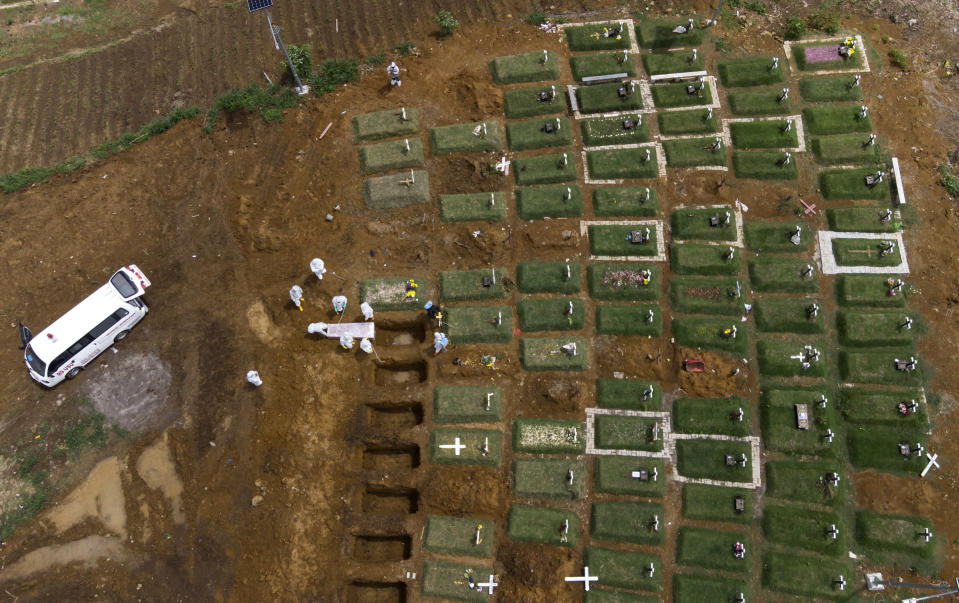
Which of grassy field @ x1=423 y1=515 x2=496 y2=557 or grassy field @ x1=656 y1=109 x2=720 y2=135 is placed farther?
grassy field @ x1=656 y1=109 x2=720 y2=135

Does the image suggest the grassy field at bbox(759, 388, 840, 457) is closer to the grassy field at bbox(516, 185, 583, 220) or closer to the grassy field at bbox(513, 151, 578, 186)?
the grassy field at bbox(516, 185, 583, 220)

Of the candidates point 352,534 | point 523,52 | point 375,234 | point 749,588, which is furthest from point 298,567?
point 523,52

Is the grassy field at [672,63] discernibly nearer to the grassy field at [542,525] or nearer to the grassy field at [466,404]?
the grassy field at [466,404]

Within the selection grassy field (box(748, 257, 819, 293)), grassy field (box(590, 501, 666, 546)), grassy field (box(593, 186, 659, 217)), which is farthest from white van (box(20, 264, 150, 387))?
grassy field (box(748, 257, 819, 293))

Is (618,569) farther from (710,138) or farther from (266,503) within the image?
(710,138)

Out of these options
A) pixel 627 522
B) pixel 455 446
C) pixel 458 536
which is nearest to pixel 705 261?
pixel 627 522

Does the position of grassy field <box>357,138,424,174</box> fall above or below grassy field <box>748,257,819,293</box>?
above

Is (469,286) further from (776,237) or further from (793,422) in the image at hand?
(793,422)
